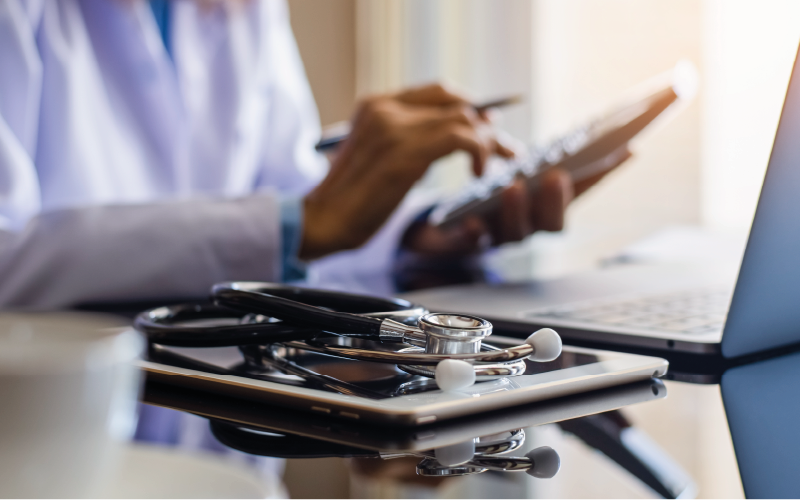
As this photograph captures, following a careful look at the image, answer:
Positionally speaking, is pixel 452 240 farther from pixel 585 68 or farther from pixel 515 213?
pixel 585 68

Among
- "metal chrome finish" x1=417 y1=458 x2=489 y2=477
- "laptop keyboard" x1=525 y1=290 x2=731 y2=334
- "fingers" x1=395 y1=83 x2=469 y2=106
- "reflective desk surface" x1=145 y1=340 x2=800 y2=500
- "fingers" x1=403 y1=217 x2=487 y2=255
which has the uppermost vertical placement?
"fingers" x1=395 y1=83 x2=469 y2=106

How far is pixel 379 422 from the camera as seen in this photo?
17cm

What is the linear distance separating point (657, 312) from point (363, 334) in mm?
196

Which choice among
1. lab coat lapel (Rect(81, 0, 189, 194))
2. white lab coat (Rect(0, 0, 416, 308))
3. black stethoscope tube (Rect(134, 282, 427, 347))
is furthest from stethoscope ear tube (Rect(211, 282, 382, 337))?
lab coat lapel (Rect(81, 0, 189, 194))

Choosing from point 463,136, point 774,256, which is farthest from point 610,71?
point 774,256

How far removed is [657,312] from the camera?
35 cm

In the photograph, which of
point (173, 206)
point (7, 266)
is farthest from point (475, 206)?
point (7, 266)

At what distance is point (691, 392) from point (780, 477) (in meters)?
0.08

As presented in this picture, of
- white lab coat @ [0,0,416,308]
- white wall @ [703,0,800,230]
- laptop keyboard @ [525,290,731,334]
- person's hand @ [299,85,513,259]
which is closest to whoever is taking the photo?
laptop keyboard @ [525,290,731,334]

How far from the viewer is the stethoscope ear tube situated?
0.22 m

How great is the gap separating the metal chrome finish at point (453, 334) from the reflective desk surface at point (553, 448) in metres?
0.02

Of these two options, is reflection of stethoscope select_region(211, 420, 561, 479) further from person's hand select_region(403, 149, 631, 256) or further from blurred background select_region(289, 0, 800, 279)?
blurred background select_region(289, 0, 800, 279)

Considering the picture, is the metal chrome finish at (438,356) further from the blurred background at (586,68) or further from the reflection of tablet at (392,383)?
the blurred background at (586,68)

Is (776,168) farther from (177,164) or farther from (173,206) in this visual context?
(177,164)
